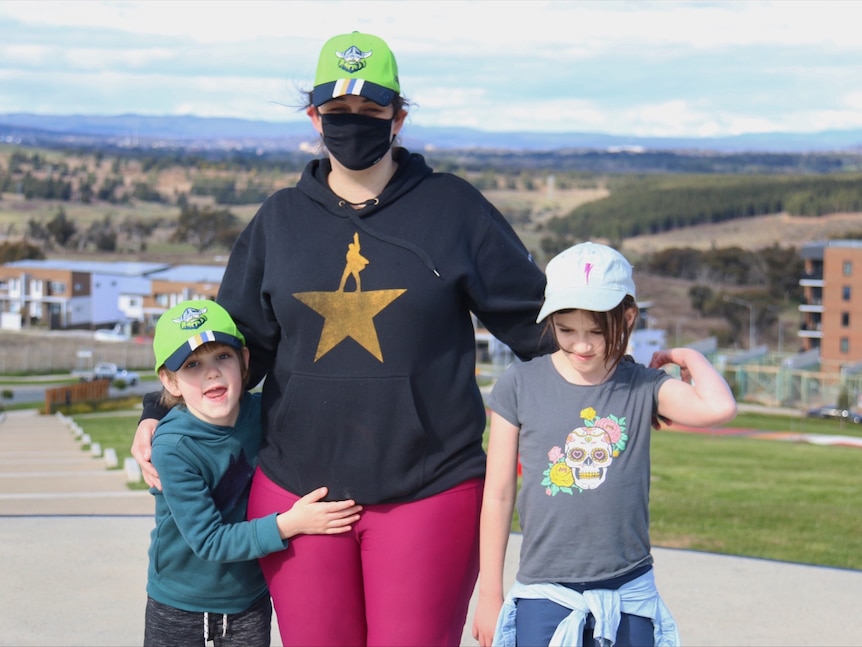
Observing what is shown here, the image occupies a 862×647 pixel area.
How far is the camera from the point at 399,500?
10.6 feet

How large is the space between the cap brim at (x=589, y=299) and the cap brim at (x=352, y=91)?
0.72 meters

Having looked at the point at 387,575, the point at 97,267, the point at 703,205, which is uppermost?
the point at 703,205

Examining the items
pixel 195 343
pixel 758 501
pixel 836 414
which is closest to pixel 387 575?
pixel 195 343

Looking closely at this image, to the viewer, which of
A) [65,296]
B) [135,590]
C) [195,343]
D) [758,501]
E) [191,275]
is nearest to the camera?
[195,343]

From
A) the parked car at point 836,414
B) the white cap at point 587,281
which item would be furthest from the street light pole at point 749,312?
the white cap at point 587,281

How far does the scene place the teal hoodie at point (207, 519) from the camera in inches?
136

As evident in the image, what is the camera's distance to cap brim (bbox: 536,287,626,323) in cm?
305

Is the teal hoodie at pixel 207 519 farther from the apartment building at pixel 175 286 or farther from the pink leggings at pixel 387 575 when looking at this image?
the apartment building at pixel 175 286

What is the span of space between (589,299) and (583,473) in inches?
17.6

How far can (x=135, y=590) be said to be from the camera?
5922 millimetres

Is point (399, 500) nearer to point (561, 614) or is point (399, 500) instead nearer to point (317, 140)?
point (561, 614)

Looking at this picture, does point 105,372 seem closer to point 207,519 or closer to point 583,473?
point 207,519

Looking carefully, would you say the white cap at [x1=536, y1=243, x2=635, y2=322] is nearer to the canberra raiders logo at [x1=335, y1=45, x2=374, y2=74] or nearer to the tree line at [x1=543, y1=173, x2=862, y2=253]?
the canberra raiders logo at [x1=335, y1=45, x2=374, y2=74]

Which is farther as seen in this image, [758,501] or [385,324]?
[758,501]
